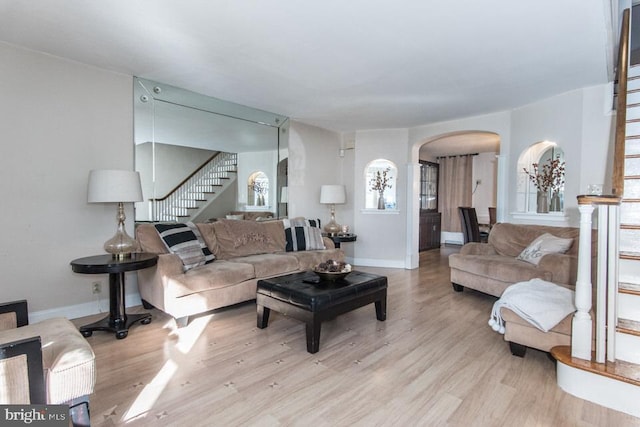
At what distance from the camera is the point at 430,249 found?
7.73m

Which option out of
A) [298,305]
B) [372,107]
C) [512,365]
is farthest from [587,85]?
[298,305]

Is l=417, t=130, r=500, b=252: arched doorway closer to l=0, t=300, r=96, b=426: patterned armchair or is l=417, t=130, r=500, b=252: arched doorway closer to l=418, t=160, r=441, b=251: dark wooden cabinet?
l=418, t=160, r=441, b=251: dark wooden cabinet

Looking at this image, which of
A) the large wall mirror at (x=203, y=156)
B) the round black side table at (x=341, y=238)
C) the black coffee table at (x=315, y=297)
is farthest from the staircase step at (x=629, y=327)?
the large wall mirror at (x=203, y=156)

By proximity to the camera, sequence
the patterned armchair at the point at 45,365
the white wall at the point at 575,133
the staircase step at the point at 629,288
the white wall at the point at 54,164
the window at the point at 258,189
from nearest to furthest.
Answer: the patterned armchair at the point at 45,365 < the staircase step at the point at 629,288 < the white wall at the point at 54,164 < the white wall at the point at 575,133 < the window at the point at 258,189

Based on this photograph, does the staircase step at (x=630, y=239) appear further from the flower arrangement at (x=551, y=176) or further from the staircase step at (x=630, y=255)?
the flower arrangement at (x=551, y=176)

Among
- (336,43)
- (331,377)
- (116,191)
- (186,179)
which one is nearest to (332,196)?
(186,179)

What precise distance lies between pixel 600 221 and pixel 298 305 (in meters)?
2.08

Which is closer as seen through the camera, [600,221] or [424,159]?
[600,221]

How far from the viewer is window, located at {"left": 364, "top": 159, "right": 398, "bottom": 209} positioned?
6039 mm

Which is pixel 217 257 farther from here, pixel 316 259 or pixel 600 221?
pixel 600 221

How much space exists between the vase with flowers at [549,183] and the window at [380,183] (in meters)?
2.26

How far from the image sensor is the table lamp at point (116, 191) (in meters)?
2.79

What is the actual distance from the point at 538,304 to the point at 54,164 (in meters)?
4.22

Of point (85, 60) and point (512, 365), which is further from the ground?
point (85, 60)
